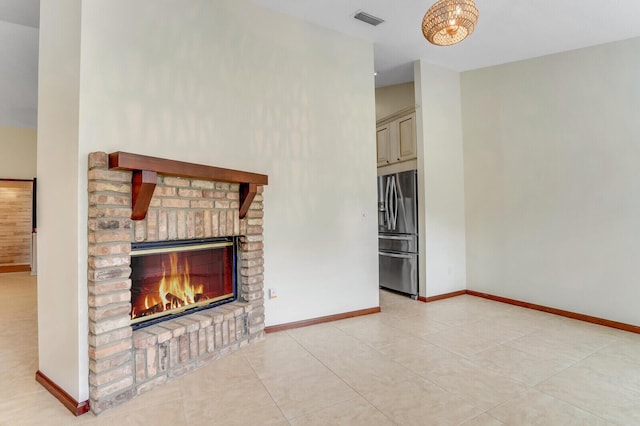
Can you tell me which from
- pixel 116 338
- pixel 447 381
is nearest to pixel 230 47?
pixel 116 338

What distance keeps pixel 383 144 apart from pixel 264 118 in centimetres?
257

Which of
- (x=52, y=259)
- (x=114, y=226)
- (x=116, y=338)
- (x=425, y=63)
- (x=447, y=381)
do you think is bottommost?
(x=447, y=381)

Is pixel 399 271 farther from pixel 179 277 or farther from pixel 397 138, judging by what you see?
pixel 179 277

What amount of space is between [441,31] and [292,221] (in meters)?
2.06

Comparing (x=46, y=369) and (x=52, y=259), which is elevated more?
(x=52, y=259)

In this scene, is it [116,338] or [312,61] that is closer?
[116,338]

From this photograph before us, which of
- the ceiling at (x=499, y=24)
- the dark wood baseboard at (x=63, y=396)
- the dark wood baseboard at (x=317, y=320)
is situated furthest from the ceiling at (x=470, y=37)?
the dark wood baseboard at (x=317, y=320)

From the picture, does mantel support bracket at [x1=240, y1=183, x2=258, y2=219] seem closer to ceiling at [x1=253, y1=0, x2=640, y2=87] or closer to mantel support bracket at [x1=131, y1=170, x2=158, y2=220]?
mantel support bracket at [x1=131, y1=170, x2=158, y2=220]

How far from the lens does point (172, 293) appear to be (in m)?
2.51

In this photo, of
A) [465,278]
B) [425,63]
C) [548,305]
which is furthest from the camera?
[465,278]

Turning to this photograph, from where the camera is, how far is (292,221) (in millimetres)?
3305

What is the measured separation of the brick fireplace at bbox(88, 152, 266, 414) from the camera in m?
1.94

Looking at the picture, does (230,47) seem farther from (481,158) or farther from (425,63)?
(481,158)

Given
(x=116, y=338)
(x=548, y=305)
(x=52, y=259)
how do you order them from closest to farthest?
(x=116, y=338), (x=52, y=259), (x=548, y=305)
